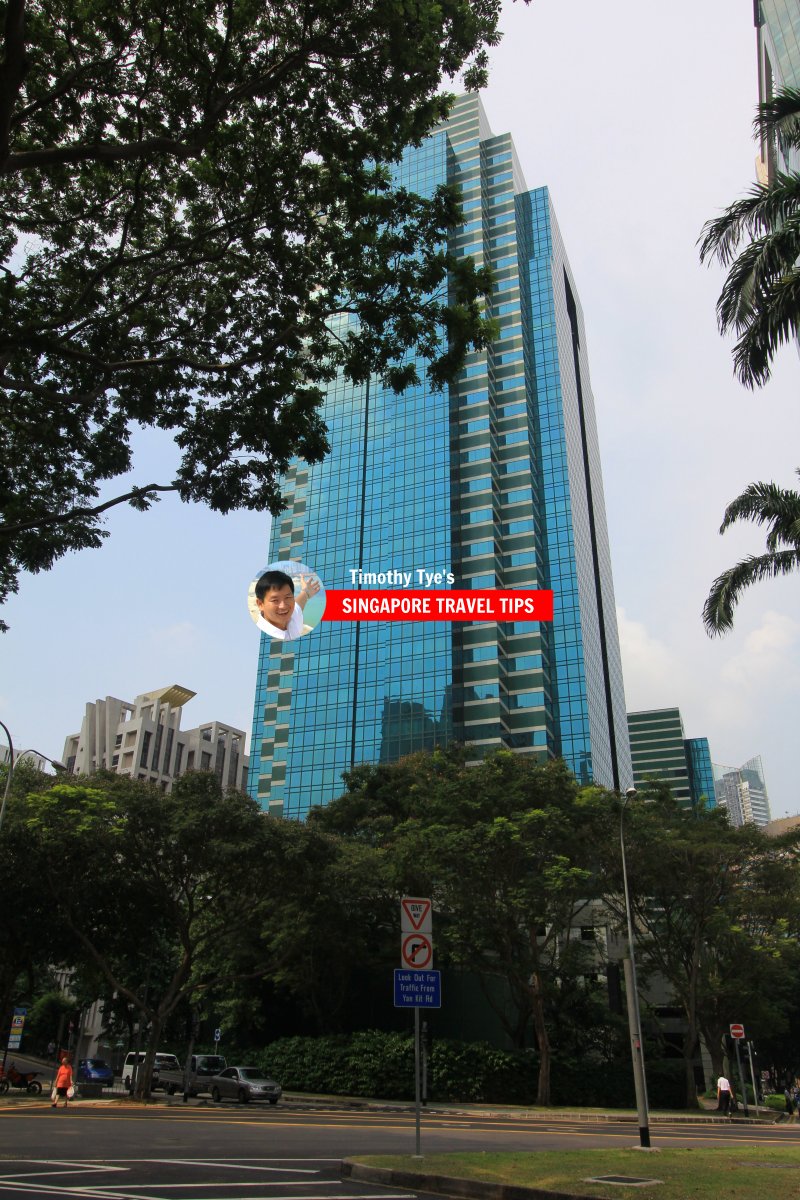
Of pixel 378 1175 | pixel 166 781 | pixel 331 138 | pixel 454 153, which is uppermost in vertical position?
pixel 454 153

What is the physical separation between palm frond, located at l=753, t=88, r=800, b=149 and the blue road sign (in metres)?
15.4

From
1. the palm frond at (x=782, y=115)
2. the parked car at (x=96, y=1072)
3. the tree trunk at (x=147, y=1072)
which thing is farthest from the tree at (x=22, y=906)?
the palm frond at (x=782, y=115)

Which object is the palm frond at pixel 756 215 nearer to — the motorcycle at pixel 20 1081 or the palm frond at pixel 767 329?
the palm frond at pixel 767 329

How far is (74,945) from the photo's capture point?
33.3 meters

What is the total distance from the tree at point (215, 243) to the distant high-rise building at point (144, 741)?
7881cm

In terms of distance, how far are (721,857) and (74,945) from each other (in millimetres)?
26494

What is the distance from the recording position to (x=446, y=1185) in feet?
31.3

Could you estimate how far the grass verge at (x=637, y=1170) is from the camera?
866cm

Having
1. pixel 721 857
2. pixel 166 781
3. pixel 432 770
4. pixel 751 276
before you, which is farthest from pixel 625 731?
pixel 751 276

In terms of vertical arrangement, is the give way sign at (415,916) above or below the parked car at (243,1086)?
above

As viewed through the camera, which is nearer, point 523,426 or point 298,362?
point 298,362

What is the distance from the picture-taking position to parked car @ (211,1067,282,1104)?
30.8 metres

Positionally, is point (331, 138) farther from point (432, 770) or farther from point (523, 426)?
point (523, 426)

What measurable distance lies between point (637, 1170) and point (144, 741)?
286ft
